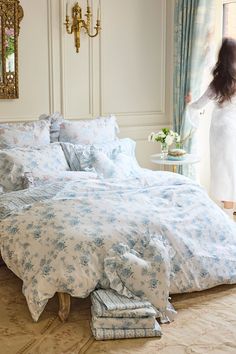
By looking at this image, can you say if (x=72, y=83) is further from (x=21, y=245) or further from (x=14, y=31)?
(x=21, y=245)

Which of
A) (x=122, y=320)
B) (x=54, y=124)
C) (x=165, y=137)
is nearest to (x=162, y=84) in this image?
(x=165, y=137)

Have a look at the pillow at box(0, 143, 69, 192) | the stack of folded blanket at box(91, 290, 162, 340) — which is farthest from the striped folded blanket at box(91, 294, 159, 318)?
the pillow at box(0, 143, 69, 192)

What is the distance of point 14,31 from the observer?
16.8ft

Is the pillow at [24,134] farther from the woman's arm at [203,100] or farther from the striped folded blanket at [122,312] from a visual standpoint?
the striped folded blanket at [122,312]

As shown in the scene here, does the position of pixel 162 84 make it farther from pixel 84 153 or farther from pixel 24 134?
pixel 24 134

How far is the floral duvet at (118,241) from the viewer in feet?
11.2

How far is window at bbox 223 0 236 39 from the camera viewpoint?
5.76 meters

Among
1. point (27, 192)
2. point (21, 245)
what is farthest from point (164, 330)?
point (27, 192)

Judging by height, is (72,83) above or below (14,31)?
below

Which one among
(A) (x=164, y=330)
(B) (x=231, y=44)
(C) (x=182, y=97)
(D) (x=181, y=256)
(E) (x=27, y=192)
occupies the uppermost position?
(B) (x=231, y=44)

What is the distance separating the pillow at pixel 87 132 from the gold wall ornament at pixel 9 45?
1.78ft

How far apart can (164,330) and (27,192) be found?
1384 millimetres

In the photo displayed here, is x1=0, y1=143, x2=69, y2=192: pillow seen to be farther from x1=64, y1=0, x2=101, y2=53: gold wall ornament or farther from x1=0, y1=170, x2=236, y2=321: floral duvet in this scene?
x1=64, y1=0, x2=101, y2=53: gold wall ornament

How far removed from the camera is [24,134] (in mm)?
4801
